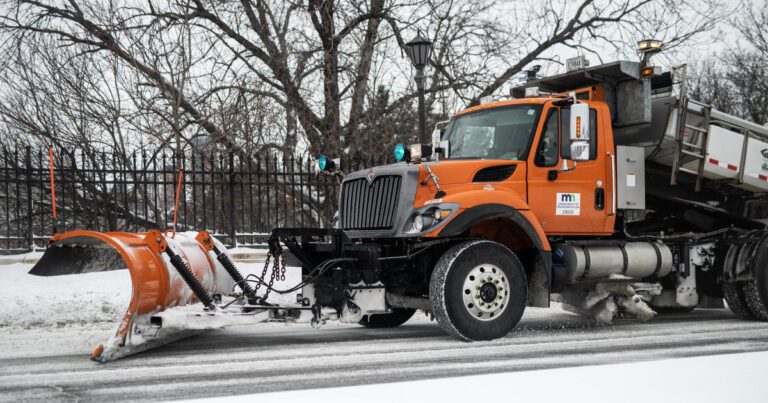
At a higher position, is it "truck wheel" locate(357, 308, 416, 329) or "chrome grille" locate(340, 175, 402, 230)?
"chrome grille" locate(340, 175, 402, 230)

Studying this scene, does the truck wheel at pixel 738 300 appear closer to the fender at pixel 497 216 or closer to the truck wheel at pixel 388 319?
the fender at pixel 497 216

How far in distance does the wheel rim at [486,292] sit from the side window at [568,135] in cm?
170

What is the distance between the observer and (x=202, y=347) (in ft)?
26.0

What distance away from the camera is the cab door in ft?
28.0

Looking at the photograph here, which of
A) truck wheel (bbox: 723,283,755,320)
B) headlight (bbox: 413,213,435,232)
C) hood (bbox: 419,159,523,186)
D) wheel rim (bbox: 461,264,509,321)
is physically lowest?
truck wheel (bbox: 723,283,755,320)

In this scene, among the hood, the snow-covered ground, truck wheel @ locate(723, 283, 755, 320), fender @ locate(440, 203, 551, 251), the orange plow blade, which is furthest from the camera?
truck wheel @ locate(723, 283, 755, 320)

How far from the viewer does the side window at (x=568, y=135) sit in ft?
28.3

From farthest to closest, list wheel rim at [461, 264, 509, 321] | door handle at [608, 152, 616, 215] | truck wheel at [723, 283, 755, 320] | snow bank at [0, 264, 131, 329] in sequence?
1. snow bank at [0, 264, 131, 329]
2. truck wheel at [723, 283, 755, 320]
3. door handle at [608, 152, 616, 215]
4. wheel rim at [461, 264, 509, 321]

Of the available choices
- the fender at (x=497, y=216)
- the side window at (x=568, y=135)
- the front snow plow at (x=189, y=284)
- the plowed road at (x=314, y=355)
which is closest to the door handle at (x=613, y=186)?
the side window at (x=568, y=135)

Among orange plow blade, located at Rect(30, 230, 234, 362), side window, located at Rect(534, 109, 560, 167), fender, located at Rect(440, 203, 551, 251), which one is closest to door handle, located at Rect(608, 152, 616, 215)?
side window, located at Rect(534, 109, 560, 167)

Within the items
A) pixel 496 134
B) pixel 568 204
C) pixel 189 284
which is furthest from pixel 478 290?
pixel 189 284

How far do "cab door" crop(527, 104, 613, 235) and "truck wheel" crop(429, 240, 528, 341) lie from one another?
2.97ft

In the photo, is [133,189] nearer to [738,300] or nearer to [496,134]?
[496,134]

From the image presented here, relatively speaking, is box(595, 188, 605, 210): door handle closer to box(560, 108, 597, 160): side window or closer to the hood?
box(560, 108, 597, 160): side window
